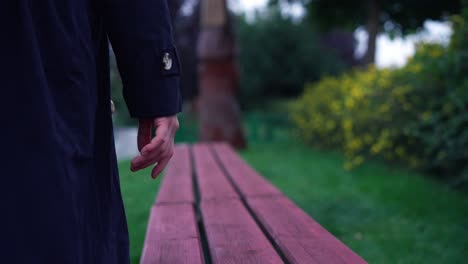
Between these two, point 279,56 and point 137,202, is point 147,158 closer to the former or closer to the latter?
point 137,202

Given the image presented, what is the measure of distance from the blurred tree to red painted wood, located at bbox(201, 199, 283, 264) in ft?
31.1

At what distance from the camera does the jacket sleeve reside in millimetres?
1135

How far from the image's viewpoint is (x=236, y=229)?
170 cm

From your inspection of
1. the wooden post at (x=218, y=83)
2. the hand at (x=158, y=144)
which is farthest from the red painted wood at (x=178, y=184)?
the wooden post at (x=218, y=83)

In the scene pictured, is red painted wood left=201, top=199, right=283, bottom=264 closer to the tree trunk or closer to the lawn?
the lawn

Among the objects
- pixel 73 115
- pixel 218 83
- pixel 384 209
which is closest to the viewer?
pixel 73 115

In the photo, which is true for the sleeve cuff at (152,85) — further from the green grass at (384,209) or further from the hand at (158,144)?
the green grass at (384,209)

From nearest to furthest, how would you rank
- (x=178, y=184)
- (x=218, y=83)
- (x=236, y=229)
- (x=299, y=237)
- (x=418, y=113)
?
(x=299, y=237), (x=236, y=229), (x=178, y=184), (x=418, y=113), (x=218, y=83)

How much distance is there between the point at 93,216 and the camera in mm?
1152

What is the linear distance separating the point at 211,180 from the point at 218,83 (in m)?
4.84

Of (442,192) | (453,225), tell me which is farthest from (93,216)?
(442,192)

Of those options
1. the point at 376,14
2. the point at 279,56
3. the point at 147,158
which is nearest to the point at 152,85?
the point at 147,158

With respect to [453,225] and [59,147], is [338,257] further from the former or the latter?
[453,225]

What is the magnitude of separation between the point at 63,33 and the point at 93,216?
1.47 ft
